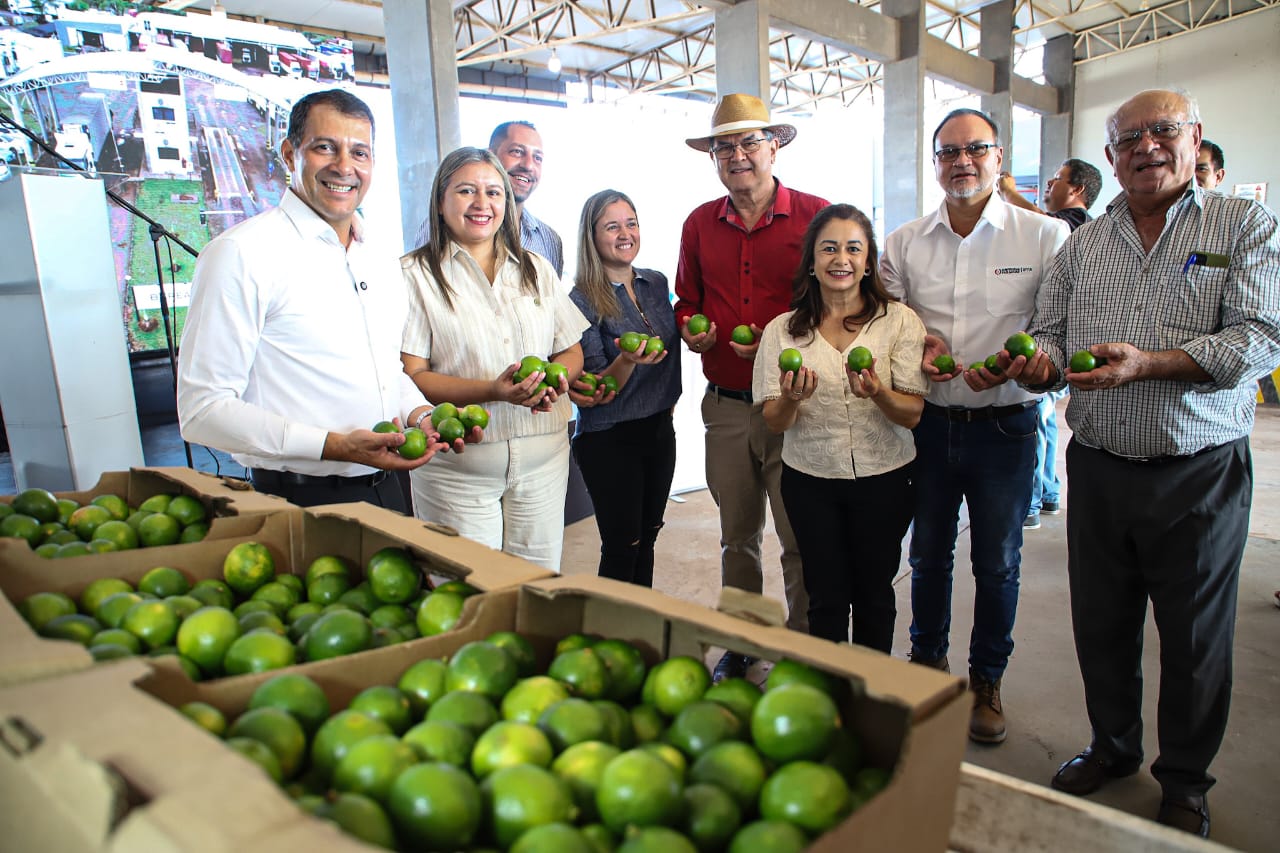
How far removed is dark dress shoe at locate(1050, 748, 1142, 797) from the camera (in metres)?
2.54

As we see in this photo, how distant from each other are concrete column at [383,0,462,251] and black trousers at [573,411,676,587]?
2719 millimetres

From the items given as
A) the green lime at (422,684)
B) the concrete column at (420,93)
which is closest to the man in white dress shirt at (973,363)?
the green lime at (422,684)

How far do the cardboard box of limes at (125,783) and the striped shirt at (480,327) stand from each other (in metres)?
1.75

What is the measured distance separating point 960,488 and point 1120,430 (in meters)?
0.64

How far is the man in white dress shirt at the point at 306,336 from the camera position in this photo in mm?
2082

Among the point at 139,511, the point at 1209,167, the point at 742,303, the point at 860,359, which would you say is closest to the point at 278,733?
the point at 139,511

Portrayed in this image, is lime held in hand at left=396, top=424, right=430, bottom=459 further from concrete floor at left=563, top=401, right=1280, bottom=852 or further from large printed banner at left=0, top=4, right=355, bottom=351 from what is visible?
large printed banner at left=0, top=4, right=355, bottom=351

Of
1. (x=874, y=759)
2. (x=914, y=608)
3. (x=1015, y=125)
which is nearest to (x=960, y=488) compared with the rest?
(x=914, y=608)

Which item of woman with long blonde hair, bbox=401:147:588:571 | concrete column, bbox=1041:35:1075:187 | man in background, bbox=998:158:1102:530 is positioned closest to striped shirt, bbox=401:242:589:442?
woman with long blonde hair, bbox=401:147:588:571

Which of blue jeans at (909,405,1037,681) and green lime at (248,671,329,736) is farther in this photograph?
blue jeans at (909,405,1037,681)

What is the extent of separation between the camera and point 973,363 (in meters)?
2.67

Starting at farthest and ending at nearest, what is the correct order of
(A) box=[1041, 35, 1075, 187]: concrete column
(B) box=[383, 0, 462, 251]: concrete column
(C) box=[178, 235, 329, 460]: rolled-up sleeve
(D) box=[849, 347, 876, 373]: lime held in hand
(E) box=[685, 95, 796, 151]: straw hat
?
(A) box=[1041, 35, 1075, 187]: concrete column
(B) box=[383, 0, 462, 251]: concrete column
(E) box=[685, 95, 796, 151]: straw hat
(D) box=[849, 347, 876, 373]: lime held in hand
(C) box=[178, 235, 329, 460]: rolled-up sleeve

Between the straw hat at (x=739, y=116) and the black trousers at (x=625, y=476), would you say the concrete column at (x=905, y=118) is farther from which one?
the black trousers at (x=625, y=476)

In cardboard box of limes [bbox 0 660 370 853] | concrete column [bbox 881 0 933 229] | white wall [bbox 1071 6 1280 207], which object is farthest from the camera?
white wall [bbox 1071 6 1280 207]
